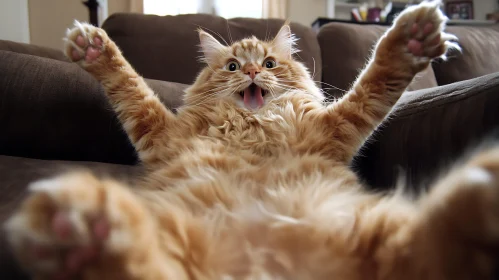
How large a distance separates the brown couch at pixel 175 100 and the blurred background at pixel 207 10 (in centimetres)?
141

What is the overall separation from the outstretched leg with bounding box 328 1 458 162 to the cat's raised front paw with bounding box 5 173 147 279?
2.47ft

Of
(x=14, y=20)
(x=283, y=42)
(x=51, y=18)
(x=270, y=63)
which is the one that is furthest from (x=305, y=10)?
(x=270, y=63)

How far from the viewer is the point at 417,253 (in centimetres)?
55

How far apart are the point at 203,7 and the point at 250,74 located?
10.2 ft

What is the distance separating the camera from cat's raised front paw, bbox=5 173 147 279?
47 centimetres

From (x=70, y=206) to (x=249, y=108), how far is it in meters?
0.82

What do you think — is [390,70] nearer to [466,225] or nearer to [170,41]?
[466,225]

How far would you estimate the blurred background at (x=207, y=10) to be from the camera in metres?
3.49

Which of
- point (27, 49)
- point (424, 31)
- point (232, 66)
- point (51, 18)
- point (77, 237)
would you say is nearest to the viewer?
point (77, 237)

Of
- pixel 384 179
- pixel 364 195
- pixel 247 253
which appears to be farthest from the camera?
pixel 384 179

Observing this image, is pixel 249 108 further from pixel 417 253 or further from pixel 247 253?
pixel 417 253

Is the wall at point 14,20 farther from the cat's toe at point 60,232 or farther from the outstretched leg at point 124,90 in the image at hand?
the cat's toe at point 60,232

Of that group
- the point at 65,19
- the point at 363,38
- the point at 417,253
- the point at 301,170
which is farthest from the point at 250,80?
the point at 65,19

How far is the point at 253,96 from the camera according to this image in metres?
1.29
